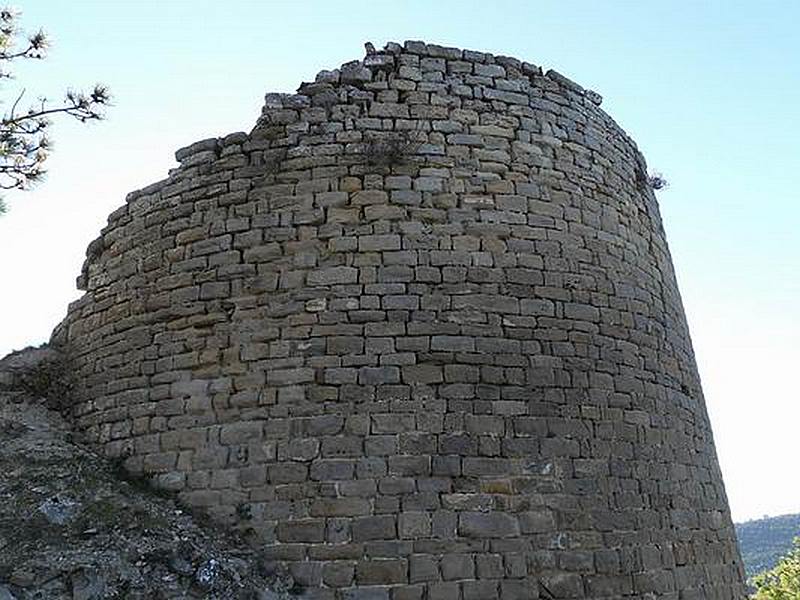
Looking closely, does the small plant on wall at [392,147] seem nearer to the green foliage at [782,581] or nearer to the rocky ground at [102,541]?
the rocky ground at [102,541]

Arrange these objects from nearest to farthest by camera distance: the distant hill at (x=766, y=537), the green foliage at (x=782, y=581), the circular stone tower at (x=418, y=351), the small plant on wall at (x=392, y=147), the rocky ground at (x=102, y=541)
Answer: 1. the rocky ground at (x=102, y=541)
2. the circular stone tower at (x=418, y=351)
3. the small plant on wall at (x=392, y=147)
4. the green foliage at (x=782, y=581)
5. the distant hill at (x=766, y=537)

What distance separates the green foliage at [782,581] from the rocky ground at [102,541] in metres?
24.7

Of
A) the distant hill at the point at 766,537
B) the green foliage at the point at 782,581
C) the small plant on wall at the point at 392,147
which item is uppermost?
the distant hill at the point at 766,537

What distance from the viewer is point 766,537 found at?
110562mm

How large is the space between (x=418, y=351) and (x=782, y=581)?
28445 millimetres

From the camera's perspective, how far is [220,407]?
20.5ft

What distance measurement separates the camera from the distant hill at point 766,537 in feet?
298

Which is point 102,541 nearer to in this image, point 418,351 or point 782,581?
A: point 418,351

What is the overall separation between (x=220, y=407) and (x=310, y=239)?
160cm

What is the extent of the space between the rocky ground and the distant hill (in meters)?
90.4

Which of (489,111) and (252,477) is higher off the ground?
(489,111)

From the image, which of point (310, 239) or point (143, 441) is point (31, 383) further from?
point (310, 239)

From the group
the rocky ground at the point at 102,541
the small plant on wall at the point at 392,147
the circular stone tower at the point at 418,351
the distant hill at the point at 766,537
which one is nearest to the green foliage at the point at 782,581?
the circular stone tower at the point at 418,351

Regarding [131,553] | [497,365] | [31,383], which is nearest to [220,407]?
[131,553]
